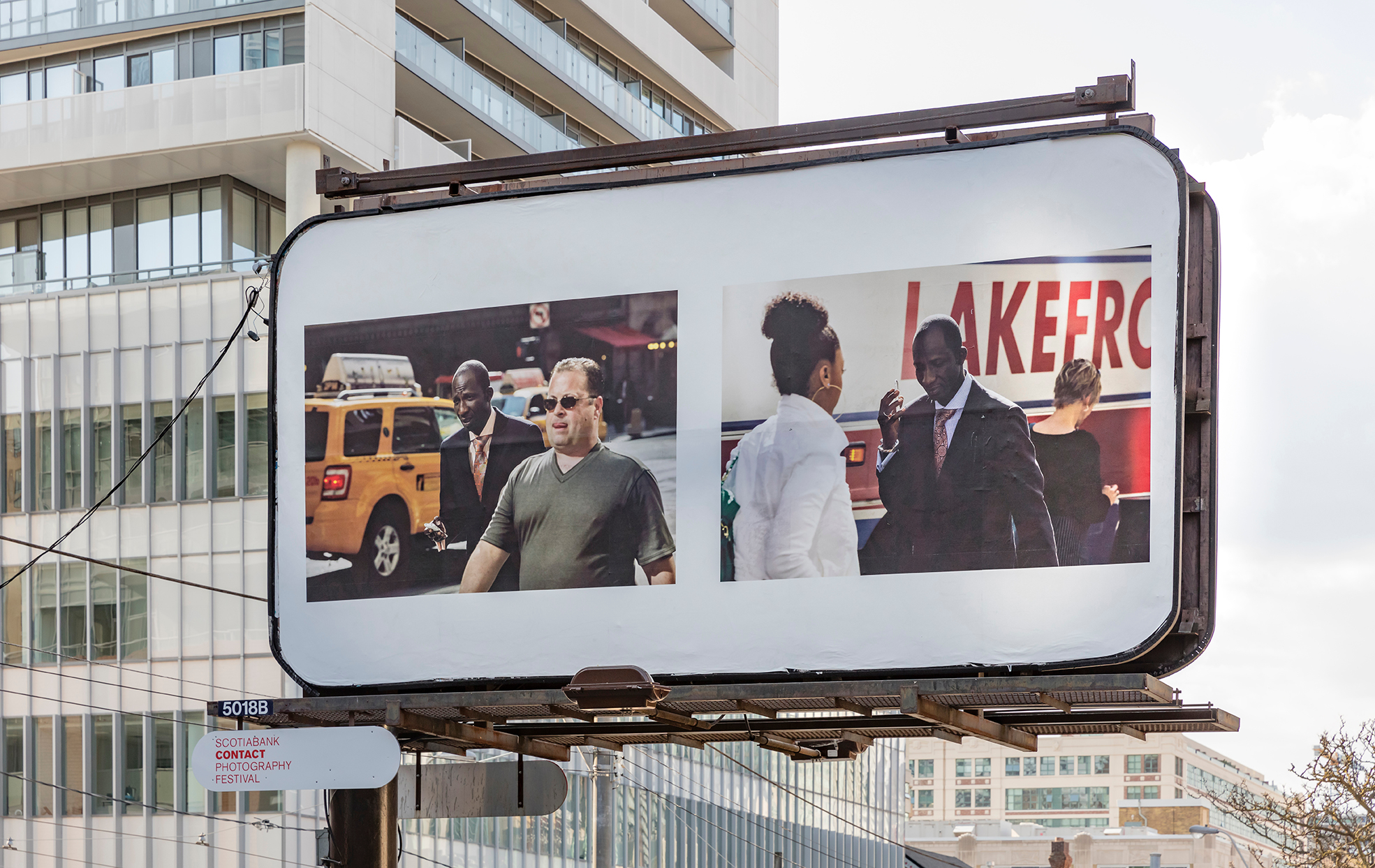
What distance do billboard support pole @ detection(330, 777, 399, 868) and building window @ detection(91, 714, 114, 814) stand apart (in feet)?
83.9

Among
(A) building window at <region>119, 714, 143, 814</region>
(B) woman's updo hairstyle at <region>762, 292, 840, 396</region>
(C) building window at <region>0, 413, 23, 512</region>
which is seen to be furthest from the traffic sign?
(C) building window at <region>0, 413, 23, 512</region>

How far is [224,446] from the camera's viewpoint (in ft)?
127

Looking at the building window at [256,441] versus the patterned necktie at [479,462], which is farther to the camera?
the building window at [256,441]

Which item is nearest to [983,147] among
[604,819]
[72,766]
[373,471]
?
[373,471]

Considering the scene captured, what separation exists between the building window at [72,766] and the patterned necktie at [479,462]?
26861 millimetres

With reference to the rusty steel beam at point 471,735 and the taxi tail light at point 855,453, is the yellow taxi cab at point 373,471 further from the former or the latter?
the taxi tail light at point 855,453

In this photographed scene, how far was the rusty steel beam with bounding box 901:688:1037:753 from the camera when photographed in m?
12.7

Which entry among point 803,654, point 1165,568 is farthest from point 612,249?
point 1165,568

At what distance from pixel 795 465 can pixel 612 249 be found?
2.42 m

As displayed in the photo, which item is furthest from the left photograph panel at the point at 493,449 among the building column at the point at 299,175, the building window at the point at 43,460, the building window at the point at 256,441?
the building window at the point at 43,460

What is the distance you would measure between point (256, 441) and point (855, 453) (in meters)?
27.3

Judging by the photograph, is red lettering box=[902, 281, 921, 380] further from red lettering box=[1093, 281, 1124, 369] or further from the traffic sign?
the traffic sign

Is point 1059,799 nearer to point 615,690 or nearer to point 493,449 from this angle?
point 493,449

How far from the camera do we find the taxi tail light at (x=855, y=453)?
13461 millimetres
